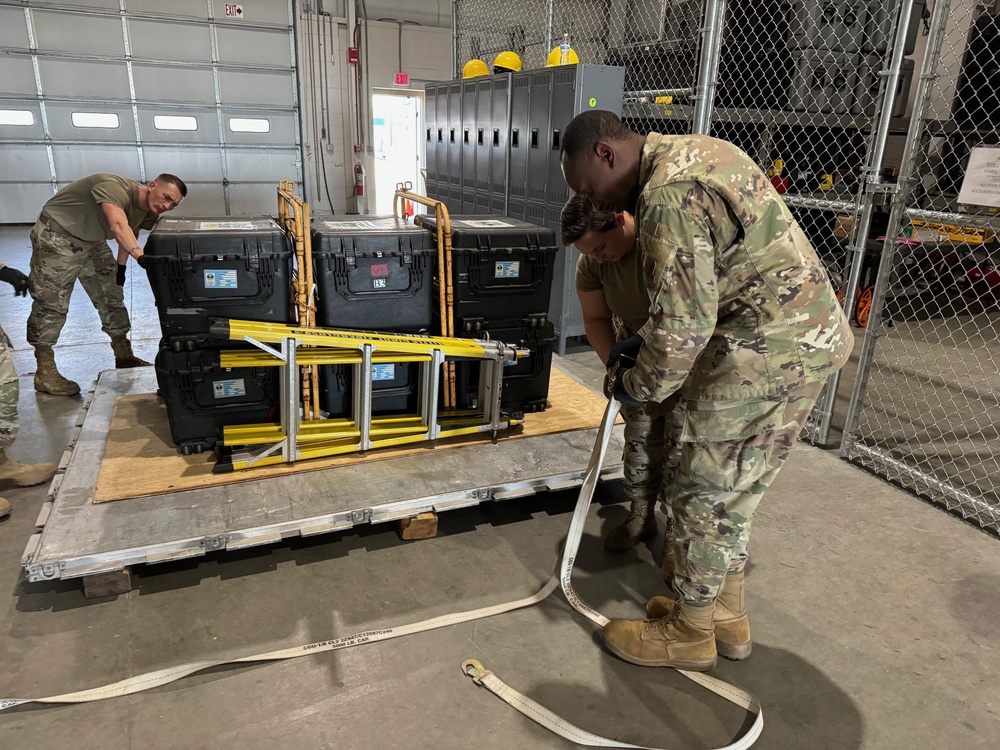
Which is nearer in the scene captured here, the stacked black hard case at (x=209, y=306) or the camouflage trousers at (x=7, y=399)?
the stacked black hard case at (x=209, y=306)

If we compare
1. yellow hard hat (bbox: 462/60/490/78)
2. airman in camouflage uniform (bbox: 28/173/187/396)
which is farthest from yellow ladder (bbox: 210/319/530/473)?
yellow hard hat (bbox: 462/60/490/78)

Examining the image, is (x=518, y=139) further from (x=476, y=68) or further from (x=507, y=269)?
(x=507, y=269)

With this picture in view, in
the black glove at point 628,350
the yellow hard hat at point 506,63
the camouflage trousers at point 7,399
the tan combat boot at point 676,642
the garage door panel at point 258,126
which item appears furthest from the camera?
the garage door panel at point 258,126

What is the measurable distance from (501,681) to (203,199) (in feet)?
44.2

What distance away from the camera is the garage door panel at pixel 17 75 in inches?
459

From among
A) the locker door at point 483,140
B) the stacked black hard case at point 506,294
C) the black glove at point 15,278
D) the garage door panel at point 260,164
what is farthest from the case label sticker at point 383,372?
the garage door panel at point 260,164

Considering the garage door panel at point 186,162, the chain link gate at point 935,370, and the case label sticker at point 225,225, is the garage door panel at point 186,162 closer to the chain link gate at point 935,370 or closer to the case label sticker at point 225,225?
the case label sticker at point 225,225

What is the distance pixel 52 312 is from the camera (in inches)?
184

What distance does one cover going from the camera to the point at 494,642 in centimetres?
253

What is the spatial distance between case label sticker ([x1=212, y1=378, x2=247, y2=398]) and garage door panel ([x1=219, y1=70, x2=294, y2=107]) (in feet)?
39.0

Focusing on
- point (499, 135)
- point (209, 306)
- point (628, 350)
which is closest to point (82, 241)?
point (209, 306)

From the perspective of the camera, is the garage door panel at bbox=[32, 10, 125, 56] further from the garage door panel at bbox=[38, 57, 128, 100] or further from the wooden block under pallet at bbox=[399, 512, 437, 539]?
the wooden block under pallet at bbox=[399, 512, 437, 539]

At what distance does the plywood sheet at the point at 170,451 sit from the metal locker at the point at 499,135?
319 cm

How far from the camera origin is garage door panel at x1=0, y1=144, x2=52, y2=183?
12086 millimetres
